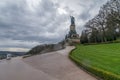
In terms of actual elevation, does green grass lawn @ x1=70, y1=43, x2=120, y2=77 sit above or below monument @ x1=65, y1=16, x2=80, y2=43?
below

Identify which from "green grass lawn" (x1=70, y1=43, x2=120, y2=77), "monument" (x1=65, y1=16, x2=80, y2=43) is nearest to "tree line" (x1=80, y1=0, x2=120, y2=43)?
"monument" (x1=65, y1=16, x2=80, y2=43)

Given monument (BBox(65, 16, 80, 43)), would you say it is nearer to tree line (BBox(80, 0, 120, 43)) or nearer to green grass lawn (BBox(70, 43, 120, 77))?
tree line (BBox(80, 0, 120, 43))

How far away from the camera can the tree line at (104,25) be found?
57781 millimetres

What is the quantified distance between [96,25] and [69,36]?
838 centimetres

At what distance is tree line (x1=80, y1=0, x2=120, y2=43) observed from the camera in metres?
57.8

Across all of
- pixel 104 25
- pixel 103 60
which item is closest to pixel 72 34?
pixel 104 25

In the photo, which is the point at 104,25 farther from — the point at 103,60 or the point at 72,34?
the point at 103,60

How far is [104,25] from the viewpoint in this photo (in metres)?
63.5

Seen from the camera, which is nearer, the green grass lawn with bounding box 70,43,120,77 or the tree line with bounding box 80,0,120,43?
the green grass lawn with bounding box 70,43,120,77

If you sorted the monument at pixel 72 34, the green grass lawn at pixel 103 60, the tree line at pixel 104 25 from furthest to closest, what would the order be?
1. the monument at pixel 72 34
2. the tree line at pixel 104 25
3. the green grass lawn at pixel 103 60

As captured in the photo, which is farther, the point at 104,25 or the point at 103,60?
the point at 104,25

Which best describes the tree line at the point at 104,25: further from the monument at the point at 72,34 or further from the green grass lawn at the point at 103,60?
the green grass lawn at the point at 103,60

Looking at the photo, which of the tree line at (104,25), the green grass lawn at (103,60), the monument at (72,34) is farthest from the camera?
the monument at (72,34)

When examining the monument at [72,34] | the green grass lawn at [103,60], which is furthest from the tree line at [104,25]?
the green grass lawn at [103,60]
